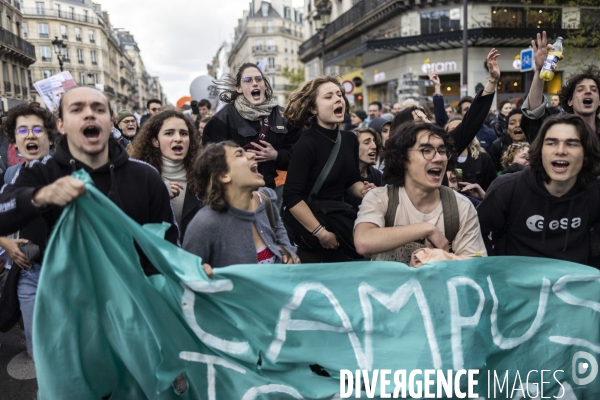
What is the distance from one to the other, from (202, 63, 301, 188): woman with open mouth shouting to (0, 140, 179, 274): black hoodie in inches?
73.2

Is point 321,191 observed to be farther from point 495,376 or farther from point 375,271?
point 495,376

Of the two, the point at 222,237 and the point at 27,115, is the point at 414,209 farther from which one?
A: the point at 27,115

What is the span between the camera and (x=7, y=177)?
14.4 ft

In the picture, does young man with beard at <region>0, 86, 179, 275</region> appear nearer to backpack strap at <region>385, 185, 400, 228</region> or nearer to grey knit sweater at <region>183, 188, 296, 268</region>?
grey knit sweater at <region>183, 188, 296, 268</region>

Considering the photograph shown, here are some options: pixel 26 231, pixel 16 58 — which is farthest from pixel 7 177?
pixel 16 58

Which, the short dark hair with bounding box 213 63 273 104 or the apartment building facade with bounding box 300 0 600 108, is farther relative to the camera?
the apartment building facade with bounding box 300 0 600 108

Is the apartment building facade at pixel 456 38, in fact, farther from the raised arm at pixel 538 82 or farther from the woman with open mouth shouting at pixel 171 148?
the woman with open mouth shouting at pixel 171 148

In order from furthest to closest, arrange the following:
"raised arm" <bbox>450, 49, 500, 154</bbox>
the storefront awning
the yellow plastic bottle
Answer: the storefront awning
the yellow plastic bottle
"raised arm" <bbox>450, 49, 500, 154</bbox>

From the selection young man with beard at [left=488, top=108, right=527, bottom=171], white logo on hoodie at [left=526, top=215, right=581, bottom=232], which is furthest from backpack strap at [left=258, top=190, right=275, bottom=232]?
young man with beard at [left=488, top=108, right=527, bottom=171]

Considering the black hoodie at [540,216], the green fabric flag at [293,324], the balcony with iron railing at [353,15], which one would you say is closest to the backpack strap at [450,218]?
the green fabric flag at [293,324]

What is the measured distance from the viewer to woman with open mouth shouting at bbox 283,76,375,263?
12.6ft

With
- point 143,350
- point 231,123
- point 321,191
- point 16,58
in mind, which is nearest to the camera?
point 143,350

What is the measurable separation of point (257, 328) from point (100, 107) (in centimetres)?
136

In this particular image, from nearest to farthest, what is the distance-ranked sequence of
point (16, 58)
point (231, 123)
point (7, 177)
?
point (7, 177) < point (231, 123) < point (16, 58)
